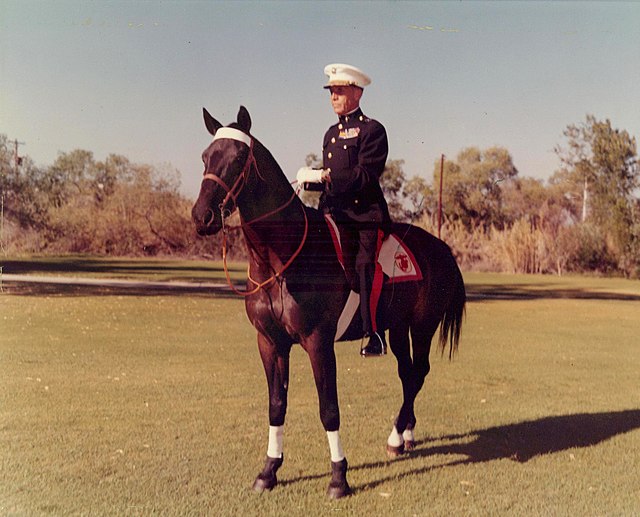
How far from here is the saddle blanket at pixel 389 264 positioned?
5141 millimetres

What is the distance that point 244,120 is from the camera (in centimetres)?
445

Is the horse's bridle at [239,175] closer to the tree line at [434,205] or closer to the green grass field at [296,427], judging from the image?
the tree line at [434,205]

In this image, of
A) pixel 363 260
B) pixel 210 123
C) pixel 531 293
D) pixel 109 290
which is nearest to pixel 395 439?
pixel 363 260

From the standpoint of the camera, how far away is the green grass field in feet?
16.8

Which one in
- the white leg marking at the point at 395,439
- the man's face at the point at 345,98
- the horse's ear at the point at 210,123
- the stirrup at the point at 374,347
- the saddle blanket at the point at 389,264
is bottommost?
the white leg marking at the point at 395,439

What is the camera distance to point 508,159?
23.7ft

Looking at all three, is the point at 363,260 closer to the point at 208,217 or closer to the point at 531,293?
the point at 208,217

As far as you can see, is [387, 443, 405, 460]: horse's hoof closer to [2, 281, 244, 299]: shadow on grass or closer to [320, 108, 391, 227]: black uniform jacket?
[320, 108, 391, 227]: black uniform jacket

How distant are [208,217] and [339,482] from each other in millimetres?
2161

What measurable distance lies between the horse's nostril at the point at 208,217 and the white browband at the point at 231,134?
0.48 metres

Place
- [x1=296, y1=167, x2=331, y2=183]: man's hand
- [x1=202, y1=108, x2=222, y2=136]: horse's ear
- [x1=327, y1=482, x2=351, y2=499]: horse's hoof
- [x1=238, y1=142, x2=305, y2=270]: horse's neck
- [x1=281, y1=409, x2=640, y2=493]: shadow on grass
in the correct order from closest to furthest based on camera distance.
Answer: [x1=202, y1=108, x2=222, y2=136]: horse's ear, [x1=238, y1=142, x2=305, y2=270]: horse's neck, [x1=296, y1=167, x2=331, y2=183]: man's hand, [x1=327, y1=482, x2=351, y2=499]: horse's hoof, [x1=281, y1=409, x2=640, y2=493]: shadow on grass


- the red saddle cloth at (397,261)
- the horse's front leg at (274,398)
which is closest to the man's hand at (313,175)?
the red saddle cloth at (397,261)

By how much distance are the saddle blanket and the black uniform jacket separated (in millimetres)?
179

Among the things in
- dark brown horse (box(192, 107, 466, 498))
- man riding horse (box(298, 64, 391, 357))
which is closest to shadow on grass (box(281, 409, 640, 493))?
dark brown horse (box(192, 107, 466, 498))
